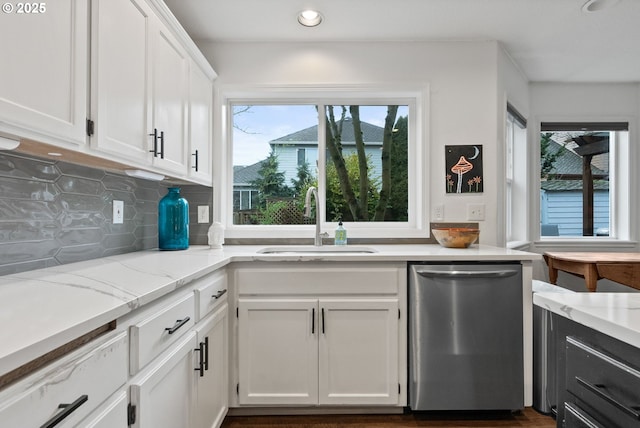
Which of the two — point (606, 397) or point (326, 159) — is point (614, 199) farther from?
point (606, 397)

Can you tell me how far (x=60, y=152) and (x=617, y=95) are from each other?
14.3 feet

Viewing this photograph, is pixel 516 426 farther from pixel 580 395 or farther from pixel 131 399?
pixel 131 399

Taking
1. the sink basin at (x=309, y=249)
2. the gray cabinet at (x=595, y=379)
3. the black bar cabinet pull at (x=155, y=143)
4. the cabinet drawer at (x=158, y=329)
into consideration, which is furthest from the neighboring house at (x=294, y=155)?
the gray cabinet at (x=595, y=379)

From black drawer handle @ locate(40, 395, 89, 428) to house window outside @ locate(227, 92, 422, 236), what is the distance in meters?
2.04

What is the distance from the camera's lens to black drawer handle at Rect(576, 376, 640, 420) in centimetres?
70

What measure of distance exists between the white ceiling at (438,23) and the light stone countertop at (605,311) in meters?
1.86

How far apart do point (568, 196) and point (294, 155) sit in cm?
272

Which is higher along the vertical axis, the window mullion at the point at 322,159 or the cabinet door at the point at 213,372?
the window mullion at the point at 322,159

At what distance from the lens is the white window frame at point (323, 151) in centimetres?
258

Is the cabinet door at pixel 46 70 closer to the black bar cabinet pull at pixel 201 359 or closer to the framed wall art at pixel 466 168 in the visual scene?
the black bar cabinet pull at pixel 201 359

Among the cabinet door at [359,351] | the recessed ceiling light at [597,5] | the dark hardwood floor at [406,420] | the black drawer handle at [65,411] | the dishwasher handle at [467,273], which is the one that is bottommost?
the dark hardwood floor at [406,420]

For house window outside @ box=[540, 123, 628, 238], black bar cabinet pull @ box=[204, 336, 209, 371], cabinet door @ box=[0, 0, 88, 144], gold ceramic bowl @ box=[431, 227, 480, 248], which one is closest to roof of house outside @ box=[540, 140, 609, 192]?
house window outside @ box=[540, 123, 628, 238]

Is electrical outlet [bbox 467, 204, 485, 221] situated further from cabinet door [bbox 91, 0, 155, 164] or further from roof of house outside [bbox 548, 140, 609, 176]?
cabinet door [bbox 91, 0, 155, 164]

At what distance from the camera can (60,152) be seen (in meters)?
1.25
